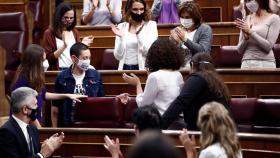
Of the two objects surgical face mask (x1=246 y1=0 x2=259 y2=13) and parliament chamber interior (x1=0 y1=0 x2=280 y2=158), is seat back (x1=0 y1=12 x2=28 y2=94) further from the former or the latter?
surgical face mask (x1=246 y1=0 x2=259 y2=13)

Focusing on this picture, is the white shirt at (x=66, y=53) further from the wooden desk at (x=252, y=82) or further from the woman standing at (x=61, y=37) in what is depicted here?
the wooden desk at (x=252, y=82)

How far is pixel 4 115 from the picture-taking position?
292 cm

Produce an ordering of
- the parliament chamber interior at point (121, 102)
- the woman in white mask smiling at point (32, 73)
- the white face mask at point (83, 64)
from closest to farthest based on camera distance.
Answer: the parliament chamber interior at point (121, 102), the woman in white mask smiling at point (32, 73), the white face mask at point (83, 64)

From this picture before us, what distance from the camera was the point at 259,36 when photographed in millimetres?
2547

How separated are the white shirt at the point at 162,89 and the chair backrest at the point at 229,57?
2.92 ft

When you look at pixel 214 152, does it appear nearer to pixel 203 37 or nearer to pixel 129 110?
pixel 129 110

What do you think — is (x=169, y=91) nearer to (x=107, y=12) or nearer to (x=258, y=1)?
(x=258, y=1)

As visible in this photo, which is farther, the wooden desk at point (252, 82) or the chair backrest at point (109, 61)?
the chair backrest at point (109, 61)


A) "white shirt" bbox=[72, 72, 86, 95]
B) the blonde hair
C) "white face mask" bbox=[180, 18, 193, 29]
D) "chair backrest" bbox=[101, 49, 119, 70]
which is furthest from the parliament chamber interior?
the blonde hair

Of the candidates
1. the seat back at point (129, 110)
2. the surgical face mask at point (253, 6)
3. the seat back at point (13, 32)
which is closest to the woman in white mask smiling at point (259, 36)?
the surgical face mask at point (253, 6)

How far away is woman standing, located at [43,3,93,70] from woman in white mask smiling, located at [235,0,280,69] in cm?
66

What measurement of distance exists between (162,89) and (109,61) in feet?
3.76

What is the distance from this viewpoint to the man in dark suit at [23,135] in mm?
1937

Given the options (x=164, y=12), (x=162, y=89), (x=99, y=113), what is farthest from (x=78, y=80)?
(x=164, y=12)
